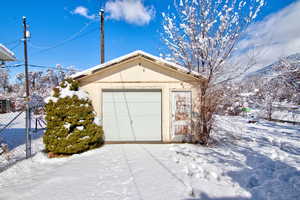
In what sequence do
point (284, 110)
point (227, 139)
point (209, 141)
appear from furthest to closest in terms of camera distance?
point (284, 110) → point (227, 139) → point (209, 141)

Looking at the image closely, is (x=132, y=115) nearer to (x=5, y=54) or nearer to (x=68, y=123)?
(x=68, y=123)

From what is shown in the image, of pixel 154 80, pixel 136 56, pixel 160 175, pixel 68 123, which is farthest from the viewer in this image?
A: pixel 154 80

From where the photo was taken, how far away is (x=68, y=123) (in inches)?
232

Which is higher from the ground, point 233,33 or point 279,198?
point 233,33

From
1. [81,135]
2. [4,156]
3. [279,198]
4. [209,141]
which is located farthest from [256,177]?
[4,156]

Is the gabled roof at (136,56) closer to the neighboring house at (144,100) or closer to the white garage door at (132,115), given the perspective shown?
the neighboring house at (144,100)

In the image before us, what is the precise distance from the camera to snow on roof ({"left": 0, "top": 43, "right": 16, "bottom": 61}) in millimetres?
5673

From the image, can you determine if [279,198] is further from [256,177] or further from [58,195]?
[58,195]

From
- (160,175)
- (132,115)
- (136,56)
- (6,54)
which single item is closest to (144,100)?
(132,115)

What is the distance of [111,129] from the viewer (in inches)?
288

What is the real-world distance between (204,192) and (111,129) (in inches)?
187

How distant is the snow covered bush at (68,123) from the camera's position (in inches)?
227

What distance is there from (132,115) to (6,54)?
476cm

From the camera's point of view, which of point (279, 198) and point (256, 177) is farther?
point (256, 177)
